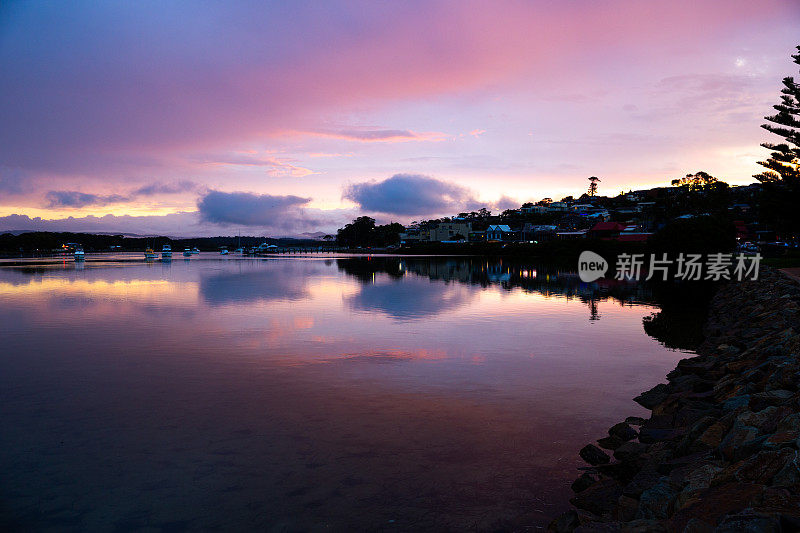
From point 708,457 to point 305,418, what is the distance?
782 centimetres

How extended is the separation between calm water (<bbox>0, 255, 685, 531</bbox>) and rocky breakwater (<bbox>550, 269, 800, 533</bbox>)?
0.71 meters

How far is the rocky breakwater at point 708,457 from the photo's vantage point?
17.1 feet

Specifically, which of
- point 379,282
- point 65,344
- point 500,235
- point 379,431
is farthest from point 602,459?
point 500,235

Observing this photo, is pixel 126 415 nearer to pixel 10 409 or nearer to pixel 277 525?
pixel 10 409

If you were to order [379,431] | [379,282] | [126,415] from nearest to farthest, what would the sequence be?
1. [379,431]
2. [126,415]
3. [379,282]

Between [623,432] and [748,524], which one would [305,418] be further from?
[748,524]

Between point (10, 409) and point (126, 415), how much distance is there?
3.01m

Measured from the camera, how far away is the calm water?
764cm

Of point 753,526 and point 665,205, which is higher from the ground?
point 665,205

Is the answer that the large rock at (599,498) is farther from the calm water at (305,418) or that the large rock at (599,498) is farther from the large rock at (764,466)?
the large rock at (764,466)

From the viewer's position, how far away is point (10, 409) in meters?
11.8

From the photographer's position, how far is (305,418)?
36.9 ft

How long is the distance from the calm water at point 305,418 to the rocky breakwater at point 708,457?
0.71 meters

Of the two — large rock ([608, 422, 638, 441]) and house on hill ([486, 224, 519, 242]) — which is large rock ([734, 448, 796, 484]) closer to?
large rock ([608, 422, 638, 441])
